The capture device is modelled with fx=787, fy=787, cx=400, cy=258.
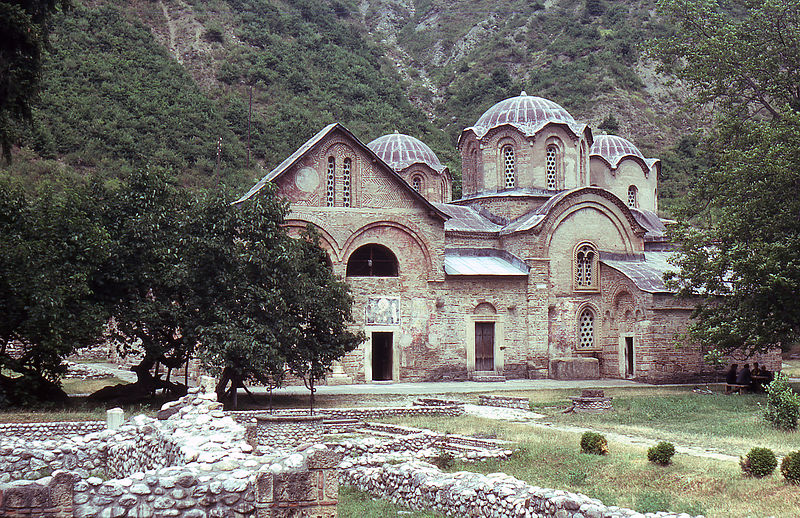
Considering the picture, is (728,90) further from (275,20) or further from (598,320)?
(275,20)

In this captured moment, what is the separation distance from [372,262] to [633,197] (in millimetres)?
15726

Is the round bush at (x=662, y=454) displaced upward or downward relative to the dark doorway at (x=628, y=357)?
downward

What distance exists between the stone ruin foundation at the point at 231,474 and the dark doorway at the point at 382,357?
415 inches

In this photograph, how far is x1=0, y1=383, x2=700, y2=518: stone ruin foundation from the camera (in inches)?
273

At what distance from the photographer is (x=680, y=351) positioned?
89.3 feet

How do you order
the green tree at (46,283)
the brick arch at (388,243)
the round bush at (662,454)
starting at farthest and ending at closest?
the brick arch at (388,243), the green tree at (46,283), the round bush at (662,454)

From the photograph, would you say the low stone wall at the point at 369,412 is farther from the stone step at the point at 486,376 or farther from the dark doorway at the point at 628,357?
the dark doorway at the point at 628,357

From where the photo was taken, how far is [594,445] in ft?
43.3

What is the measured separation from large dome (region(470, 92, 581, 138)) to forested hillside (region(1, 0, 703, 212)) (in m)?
20.4

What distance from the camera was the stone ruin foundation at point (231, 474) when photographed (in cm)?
694

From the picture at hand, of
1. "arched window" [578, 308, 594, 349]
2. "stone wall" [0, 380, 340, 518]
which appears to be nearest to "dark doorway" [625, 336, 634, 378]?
"arched window" [578, 308, 594, 349]

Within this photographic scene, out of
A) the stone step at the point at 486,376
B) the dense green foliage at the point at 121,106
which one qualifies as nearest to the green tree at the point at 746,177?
the stone step at the point at 486,376

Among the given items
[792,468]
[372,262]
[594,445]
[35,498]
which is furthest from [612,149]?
[35,498]

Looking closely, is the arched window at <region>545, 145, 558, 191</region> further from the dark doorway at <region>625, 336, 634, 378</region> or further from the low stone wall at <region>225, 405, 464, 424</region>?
the low stone wall at <region>225, 405, 464, 424</region>
